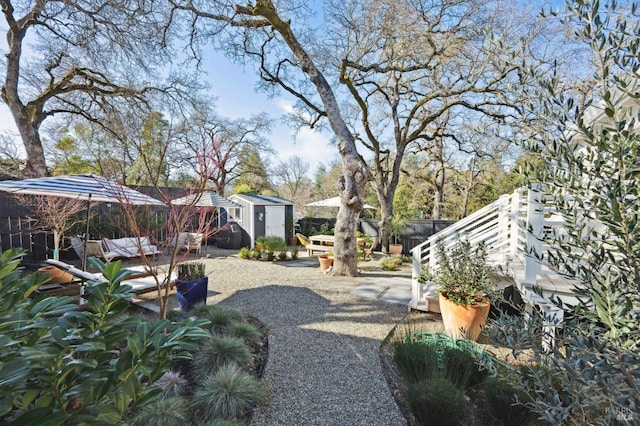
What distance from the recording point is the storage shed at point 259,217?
11227mm

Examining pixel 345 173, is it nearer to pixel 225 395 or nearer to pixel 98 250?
pixel 225 395

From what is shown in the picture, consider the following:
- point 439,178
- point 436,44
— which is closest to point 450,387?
point 436,44

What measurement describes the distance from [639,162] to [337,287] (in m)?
5.38

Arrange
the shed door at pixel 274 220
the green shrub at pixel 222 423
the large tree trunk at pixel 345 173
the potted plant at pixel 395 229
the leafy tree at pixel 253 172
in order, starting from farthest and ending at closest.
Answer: the leafy tree at pixel 253 172 → the shed door at pixel 274 220 → the potted plant at pixel 395 229 → the large tree trunk at pixel 345 173 → the green shrub at pixel 222 423

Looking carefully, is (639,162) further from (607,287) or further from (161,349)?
(161,349)

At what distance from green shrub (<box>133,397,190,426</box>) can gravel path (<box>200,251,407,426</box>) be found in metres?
0.54

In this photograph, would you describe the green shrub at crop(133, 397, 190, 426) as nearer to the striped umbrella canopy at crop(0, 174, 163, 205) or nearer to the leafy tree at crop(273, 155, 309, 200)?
the striped umbrella canopy at crop(0, 174, 163, 205)

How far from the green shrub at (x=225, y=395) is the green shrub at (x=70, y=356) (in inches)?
58.0

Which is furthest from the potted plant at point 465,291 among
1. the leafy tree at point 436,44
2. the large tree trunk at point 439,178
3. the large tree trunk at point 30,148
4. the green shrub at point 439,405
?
the large tree trunk at point 30,148

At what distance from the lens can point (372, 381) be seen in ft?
8.84

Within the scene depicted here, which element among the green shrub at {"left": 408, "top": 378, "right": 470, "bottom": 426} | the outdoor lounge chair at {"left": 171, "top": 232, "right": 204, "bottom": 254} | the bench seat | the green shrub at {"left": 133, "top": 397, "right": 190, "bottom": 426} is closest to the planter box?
the outdoor lounge chair at {"left": 171, "top": 232, "right": 204, "bottom": 254}

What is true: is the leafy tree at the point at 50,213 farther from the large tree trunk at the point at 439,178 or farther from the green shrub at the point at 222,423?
the large tree trunk at the point at 439,178

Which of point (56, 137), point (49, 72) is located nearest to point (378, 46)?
point (49, 72)

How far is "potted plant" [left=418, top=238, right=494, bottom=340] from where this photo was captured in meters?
3.43
